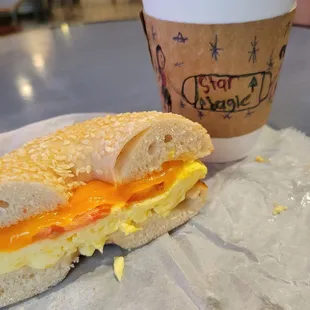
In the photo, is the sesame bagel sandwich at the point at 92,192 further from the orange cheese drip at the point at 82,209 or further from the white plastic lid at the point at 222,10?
the white plastic lid at the point at 222,10

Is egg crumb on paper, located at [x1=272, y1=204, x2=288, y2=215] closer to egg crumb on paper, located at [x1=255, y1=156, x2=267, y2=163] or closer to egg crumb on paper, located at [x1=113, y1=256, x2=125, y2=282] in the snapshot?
egg crumb on paper, located at [x1=255, y1=156, x2=267, y2=163]

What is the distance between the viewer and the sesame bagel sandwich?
92 cm

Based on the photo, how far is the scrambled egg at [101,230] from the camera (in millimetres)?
927

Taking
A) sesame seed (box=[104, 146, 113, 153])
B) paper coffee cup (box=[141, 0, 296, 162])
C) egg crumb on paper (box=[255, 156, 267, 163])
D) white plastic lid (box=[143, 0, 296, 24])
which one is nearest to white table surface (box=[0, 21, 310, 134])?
egg crumb on paper (box=[255, 156, 267, 163])

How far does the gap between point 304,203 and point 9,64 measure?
1.40 m

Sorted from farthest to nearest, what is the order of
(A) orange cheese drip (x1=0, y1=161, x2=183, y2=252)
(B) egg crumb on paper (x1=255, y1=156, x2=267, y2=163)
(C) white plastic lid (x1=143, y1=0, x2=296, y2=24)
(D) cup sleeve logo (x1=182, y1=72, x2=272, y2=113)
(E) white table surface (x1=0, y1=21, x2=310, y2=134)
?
(E) white table surface (x1=0, y1=21, x2=310, y2=134), (B) egg crumb on paper (x1=255, y1=156, x2=267, y2=163), (D) cup sleeve logo (x1=182, y1=72, x2=272, y2=113), (C) white plastic lid (x1=143, y1=0, x2=296, y2=24), (A) orange cheese drip (x1=0, y1=161, x2=183, y2=252)

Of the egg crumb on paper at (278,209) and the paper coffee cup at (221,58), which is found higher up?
the paper coffee cup at (221,58)

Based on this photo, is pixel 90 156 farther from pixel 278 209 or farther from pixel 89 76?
pixel 89 76

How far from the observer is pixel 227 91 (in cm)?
118

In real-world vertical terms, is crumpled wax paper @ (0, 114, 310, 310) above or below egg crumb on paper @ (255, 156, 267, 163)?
above

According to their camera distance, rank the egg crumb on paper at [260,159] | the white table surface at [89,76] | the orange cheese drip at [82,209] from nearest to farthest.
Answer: the orange cheese drip at [82,209], the egg crumb on paper at [260,159], the white table surface at [89,76]

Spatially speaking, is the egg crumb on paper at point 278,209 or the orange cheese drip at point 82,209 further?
the egg crumb on paper at point 278,209

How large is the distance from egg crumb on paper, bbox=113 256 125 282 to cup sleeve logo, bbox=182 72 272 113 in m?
0.48

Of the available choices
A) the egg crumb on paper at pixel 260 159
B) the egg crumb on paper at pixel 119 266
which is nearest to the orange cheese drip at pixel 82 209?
the egg crumb on paper at pixel 119 266
